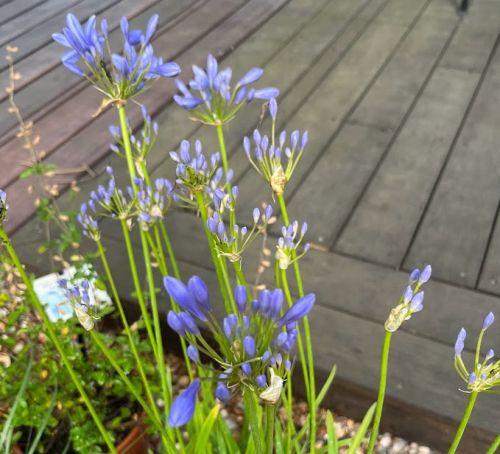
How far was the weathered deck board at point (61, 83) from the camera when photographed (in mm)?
2500

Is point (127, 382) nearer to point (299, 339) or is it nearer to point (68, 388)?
point (299, 339)

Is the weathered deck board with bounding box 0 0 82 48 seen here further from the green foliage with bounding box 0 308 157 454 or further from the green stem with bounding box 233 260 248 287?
the green stem with bounding box 233 260 248 287

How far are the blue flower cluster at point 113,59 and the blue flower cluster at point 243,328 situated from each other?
0.32m

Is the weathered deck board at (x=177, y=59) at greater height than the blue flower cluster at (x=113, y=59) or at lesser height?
lesser

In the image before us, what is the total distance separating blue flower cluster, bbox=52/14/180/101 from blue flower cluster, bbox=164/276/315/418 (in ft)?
1.05

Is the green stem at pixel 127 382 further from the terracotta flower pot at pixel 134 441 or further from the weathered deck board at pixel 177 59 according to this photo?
the weathered deck board at pixel 177 59

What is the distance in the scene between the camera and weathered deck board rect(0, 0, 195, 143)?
2.50 metres

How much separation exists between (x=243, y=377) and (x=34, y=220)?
162 cm

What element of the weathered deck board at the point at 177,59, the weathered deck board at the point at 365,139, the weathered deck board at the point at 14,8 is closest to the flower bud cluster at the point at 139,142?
the weathered deck board at the point at 365,139

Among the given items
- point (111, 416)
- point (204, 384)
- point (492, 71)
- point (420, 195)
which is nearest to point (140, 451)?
point (111, 416)

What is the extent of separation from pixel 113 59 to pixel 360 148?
1.63 meters

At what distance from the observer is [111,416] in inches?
54.9

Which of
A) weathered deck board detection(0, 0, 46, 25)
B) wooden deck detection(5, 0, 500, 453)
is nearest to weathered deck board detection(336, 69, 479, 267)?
wooden deck detection(5, 0, 500, 453)

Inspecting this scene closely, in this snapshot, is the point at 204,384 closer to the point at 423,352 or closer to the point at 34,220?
the point at 423,352
